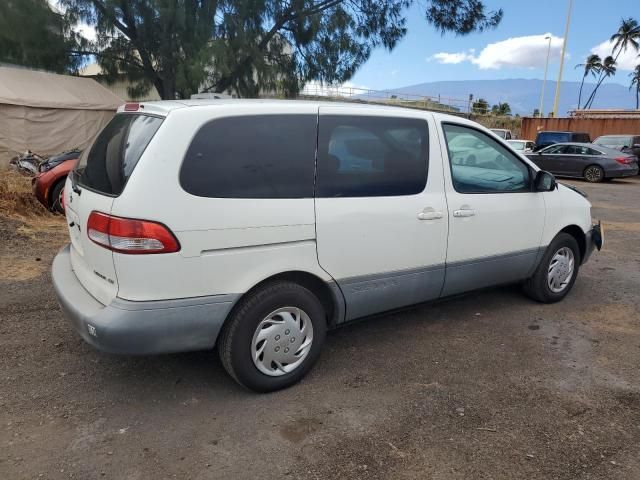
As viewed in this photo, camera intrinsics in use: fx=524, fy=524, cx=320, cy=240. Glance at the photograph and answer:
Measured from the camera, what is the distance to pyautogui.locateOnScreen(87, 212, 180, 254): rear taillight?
2680 millimetres

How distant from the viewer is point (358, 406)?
10.3 ft

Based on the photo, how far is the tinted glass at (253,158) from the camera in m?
2.86

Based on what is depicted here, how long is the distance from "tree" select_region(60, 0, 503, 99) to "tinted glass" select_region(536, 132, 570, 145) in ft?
35.1

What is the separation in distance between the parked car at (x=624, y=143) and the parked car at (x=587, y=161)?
177cm

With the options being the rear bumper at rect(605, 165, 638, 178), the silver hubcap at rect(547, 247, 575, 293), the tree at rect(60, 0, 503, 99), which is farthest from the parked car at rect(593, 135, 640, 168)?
the silver hubcap at rect(547, 247, 575, 293)

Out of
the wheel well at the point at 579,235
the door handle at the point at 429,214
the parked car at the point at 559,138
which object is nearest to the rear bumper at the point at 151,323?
the door handle at the point at 429,214

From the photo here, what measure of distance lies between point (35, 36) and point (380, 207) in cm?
1454

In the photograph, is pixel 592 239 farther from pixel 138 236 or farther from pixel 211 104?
pixel 138 236

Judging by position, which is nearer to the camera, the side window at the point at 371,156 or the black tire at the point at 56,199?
the side window at the point at 371,156

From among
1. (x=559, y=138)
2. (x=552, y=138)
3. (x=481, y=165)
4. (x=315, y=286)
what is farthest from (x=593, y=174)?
(x=315, y=286)

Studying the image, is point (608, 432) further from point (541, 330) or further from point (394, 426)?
point (541, 330)

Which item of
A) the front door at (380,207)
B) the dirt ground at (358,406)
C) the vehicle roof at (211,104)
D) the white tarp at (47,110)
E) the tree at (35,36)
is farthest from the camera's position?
the white tarp at (47,110)

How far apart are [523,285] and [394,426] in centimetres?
259

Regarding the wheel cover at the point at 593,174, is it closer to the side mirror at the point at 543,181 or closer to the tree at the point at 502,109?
the side mirror at the point at 543,181
